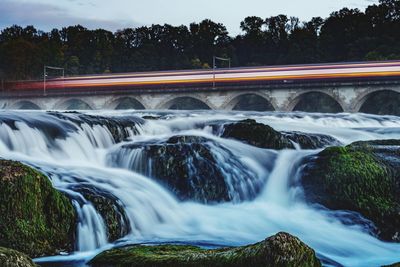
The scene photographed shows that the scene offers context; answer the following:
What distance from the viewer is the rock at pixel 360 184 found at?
910 cm

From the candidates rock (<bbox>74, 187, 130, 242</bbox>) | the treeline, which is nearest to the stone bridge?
the treeline

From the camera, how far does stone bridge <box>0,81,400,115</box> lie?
38.0 meters

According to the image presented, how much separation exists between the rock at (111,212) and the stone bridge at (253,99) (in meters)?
31.2

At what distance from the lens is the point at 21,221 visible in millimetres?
6781

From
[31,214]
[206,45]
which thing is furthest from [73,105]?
[31,214]

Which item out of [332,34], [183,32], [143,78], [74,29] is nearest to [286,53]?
[332,34]

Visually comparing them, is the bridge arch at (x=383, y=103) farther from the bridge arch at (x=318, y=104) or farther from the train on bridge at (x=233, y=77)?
the train on bridge at (x=233, y=77)

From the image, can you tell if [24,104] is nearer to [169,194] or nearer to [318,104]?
[318,104]

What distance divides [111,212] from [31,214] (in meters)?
Answer: 1.40

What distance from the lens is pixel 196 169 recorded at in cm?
1087

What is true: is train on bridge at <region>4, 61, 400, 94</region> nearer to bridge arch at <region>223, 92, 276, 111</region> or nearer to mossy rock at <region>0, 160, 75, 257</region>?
bridge arch at <region>223, 92, 276, 111</region>

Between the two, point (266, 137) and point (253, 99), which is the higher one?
point (266, 137)

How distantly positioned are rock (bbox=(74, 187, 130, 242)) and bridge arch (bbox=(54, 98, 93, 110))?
124 ft

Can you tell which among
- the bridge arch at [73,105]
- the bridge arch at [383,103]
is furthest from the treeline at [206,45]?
the bridge arch at [73,105]
